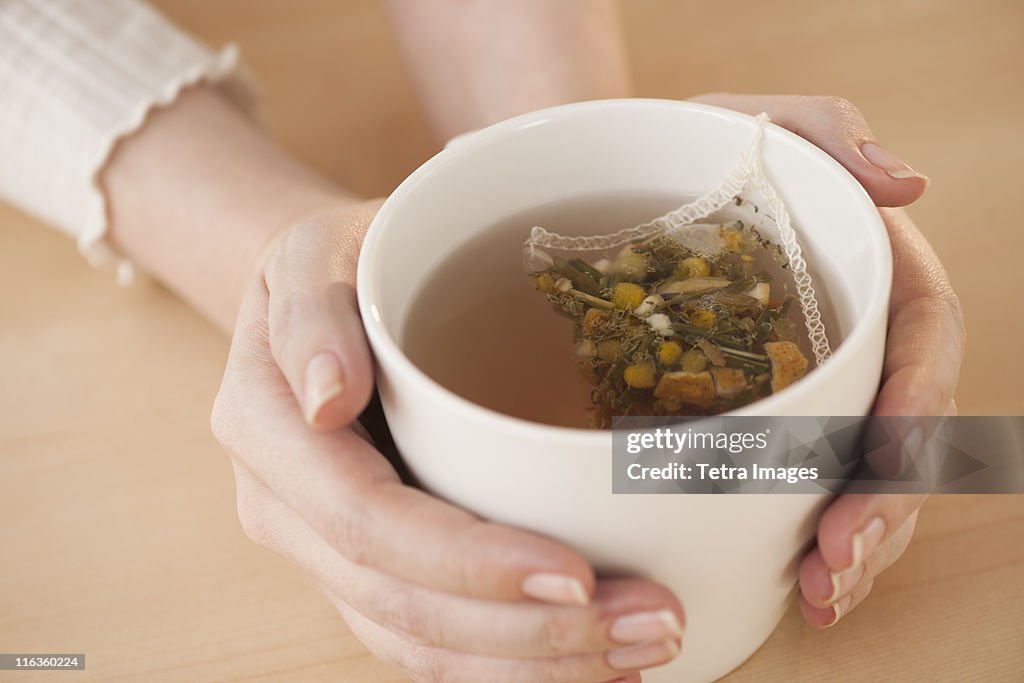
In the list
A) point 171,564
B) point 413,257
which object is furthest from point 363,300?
point 171,564

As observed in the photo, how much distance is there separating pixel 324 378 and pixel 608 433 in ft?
0.53

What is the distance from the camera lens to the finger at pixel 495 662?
0.50 metres

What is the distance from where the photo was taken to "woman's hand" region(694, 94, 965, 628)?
0.50 metres

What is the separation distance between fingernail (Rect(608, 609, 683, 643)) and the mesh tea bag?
0.40ft

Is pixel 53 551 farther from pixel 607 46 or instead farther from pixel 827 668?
pixel 607 46

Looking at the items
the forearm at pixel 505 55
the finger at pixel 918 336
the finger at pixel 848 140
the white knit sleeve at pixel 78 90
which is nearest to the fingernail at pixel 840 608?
the finger at pixel 918 336

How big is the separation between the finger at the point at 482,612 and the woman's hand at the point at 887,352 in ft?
0.34

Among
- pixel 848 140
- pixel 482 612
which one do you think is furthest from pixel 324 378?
pixel 848 140

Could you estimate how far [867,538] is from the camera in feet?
1.64

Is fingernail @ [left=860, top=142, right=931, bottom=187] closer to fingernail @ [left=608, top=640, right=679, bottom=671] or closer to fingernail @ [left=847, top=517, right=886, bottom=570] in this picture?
fingernail @ [left=847, top=517, right=886, bottom=570]

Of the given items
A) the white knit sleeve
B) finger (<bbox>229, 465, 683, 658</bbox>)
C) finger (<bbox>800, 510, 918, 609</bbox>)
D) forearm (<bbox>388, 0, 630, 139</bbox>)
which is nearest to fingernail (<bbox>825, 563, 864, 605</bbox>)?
finger (<bbox>800, 510, 918, 609</bbox>)

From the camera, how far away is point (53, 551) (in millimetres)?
738

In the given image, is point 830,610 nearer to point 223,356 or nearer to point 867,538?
point 867,538

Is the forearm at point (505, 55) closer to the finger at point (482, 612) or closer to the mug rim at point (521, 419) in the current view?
the mug rim at point (521, 419)
